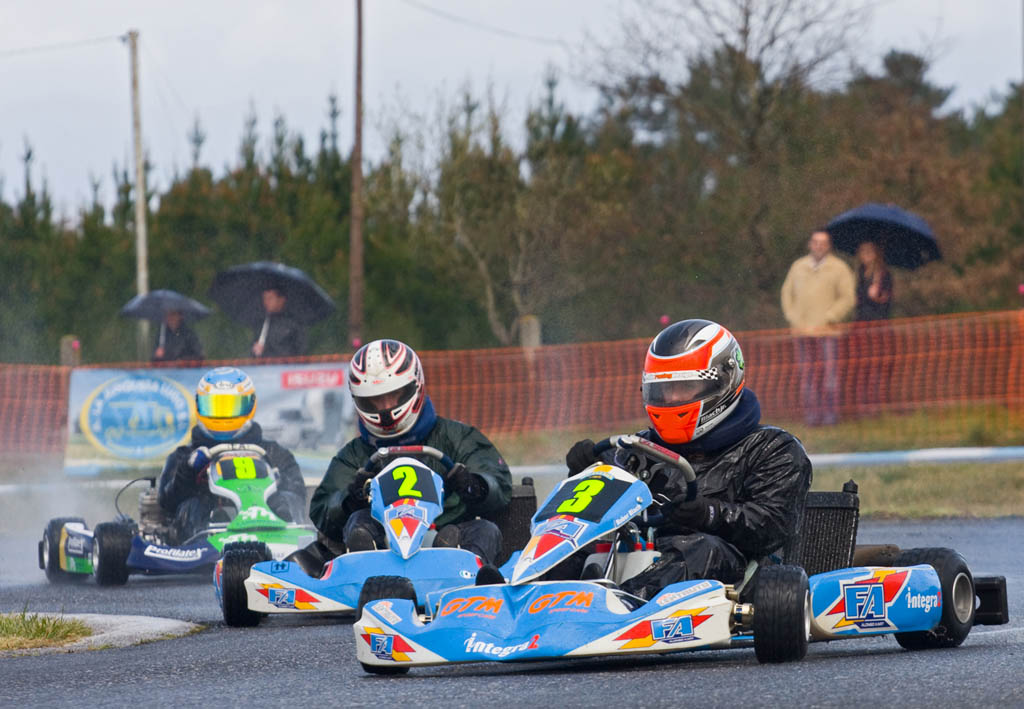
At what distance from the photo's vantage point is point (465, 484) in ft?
27.8

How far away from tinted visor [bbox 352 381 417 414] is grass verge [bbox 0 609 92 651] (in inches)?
68.8

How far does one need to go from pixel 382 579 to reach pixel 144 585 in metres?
5.01

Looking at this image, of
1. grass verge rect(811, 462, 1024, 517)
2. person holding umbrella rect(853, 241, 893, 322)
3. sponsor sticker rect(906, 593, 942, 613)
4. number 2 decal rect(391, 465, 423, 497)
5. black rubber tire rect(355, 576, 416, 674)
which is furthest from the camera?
person holding umbrella rect(853, 241, 893, 322)

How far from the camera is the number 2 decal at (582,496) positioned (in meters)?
6.32

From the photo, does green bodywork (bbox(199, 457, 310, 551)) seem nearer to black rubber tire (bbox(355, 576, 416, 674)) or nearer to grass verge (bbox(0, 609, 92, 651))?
grass verge (bbox(0, 609, 92, 651))

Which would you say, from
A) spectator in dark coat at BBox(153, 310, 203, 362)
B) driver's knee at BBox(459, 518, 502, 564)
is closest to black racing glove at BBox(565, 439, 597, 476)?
driver's knee at BBox(459, 518, 502, 564)

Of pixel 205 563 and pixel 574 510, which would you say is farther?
pixel 205 563

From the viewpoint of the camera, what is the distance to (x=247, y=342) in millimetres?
26234

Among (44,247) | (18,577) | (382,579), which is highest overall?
(44,247)

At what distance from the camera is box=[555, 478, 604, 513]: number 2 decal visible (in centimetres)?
632

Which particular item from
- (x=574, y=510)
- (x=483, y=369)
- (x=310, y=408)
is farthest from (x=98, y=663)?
(x=483, y=369)

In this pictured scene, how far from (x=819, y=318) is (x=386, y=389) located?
8.90 m

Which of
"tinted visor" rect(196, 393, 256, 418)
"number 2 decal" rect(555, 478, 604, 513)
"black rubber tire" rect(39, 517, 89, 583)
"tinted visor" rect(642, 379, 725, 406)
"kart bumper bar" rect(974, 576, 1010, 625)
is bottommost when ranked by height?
"black rubber tire" rect(39, 517, 89, 583)

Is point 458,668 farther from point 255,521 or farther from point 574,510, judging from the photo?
point 255,521
